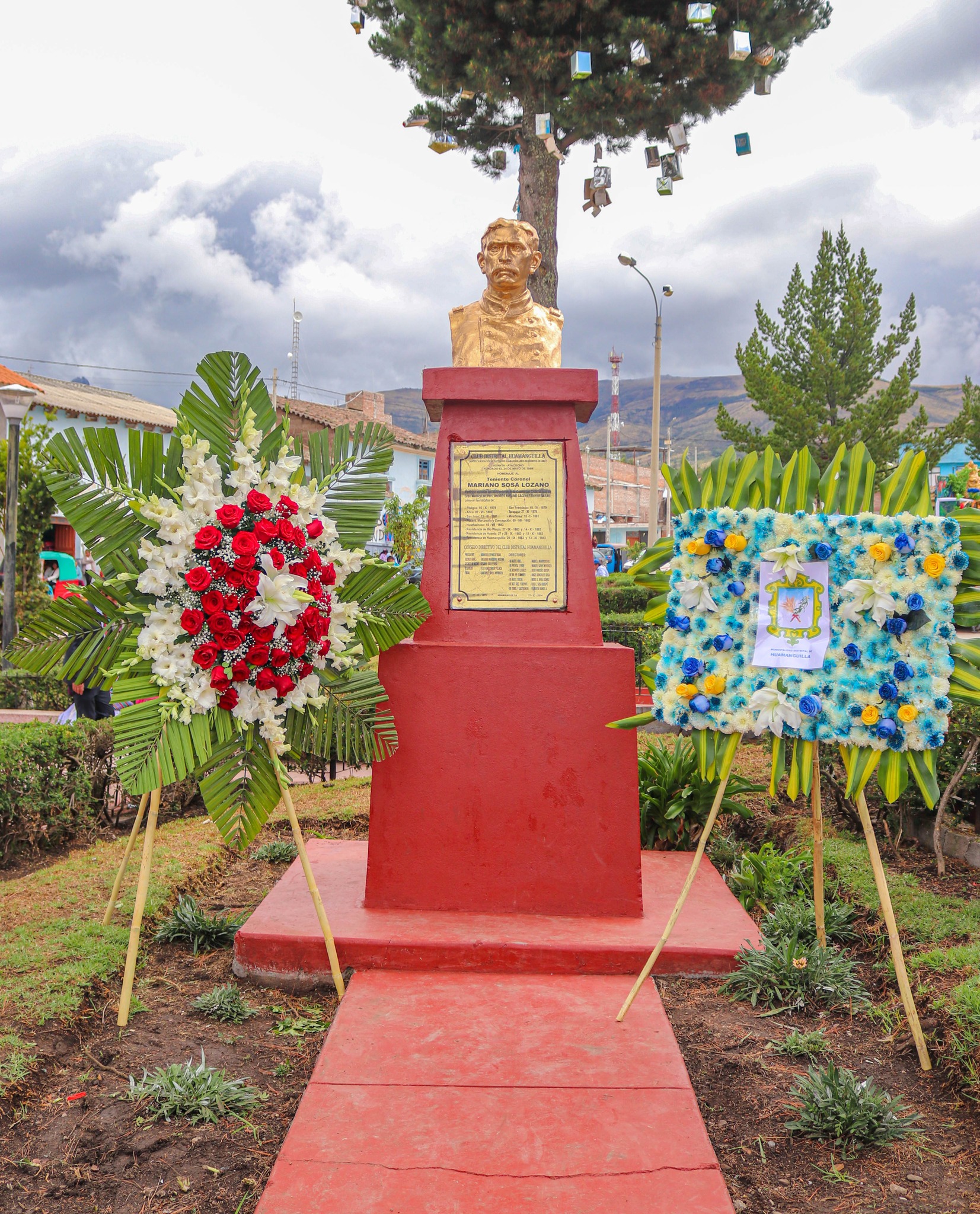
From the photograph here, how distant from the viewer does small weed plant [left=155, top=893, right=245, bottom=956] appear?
3945 mm

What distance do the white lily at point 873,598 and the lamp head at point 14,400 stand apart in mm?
9728

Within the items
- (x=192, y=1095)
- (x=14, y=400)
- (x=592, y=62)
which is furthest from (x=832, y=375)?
(x=192, y=1095)

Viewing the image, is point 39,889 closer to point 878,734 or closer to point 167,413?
point 878,734

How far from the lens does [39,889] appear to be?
446 cm

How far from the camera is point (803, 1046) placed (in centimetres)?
305

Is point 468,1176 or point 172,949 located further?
point 172,949

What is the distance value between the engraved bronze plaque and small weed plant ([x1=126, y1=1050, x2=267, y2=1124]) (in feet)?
6.81

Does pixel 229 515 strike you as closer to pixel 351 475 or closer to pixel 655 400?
pixel 351 475

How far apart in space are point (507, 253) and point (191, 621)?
2455 mm

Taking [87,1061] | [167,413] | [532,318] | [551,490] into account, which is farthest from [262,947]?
[167,413]

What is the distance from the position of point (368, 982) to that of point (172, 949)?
1.01 metres

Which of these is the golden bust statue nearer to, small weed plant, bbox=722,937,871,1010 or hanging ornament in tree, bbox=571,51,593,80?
small weed plant, bbox=722,937,871,1010

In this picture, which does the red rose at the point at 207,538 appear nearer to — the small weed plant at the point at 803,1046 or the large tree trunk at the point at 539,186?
the small weed plant at the point at 803,1046

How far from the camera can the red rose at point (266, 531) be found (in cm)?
318
